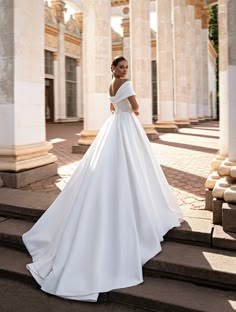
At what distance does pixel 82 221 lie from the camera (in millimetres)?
2889

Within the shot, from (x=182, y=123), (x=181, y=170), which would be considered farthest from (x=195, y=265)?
(x=182, y=123)

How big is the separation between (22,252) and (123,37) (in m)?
26.4

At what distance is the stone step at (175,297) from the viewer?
2.44 metres

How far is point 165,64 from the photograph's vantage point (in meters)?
15.2

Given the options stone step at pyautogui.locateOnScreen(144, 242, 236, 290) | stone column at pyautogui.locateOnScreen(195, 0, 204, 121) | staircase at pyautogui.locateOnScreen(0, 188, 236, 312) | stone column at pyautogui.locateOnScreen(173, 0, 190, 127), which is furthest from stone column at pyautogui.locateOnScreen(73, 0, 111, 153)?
stone column at pyautogui.locateOnScreen(195, 0, 204, 121)

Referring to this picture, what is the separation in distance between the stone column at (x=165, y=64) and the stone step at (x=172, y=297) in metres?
13.0

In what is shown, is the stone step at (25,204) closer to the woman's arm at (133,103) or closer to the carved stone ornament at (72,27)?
the woman's arm at (133,103)

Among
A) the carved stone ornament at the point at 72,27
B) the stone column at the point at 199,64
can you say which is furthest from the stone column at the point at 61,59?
the stone column at the point at 199,64

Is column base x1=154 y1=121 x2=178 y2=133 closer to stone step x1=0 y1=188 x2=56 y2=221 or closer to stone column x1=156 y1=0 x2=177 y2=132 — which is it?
stone column x1=156 y1=0 x2=177 y2=132

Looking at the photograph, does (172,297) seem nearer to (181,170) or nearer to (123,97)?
(123,97)

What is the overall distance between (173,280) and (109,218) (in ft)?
2.35

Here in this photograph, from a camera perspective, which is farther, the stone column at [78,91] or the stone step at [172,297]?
the stone column at [78,91]

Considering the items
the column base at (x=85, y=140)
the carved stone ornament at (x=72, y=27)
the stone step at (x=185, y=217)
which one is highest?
the carved stone ornament at (x=72, y=27)

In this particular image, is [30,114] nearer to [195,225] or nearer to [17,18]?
[17,18]
